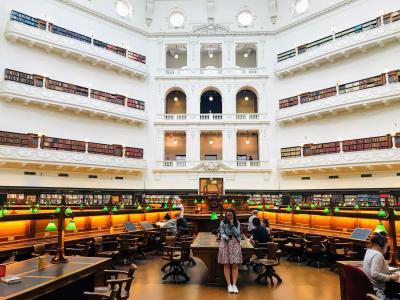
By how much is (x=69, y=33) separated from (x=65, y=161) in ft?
24.7

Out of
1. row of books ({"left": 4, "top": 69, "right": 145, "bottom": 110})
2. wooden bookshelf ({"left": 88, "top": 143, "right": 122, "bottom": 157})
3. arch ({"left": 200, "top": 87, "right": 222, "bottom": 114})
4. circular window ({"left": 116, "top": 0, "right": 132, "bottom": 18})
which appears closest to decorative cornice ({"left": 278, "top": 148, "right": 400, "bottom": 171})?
arch ({"left": 200, "top": 87, "right": 222, "bottom": 114})

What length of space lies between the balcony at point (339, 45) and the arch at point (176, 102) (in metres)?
7.71

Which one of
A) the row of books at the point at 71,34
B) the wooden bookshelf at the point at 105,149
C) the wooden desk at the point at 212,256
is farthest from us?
the wooden bookshelf at the point at 105,149

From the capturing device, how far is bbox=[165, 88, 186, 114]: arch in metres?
25.2

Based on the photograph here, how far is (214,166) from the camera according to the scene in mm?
20562

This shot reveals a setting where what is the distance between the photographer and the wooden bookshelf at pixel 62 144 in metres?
16.9

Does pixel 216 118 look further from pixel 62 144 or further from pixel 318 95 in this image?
pixel 62 144

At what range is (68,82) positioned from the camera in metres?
18.4

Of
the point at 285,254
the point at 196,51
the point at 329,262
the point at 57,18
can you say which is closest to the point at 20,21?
the point at 57,18

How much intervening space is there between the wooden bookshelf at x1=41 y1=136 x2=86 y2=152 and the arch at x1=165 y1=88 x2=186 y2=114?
337 inches

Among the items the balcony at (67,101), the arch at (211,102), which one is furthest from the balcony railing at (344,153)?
the balcony at (67,101)

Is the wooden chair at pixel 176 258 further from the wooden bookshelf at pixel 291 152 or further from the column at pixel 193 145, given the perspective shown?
the wooden bookshelf at pixel 291 152

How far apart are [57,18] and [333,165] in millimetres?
17537

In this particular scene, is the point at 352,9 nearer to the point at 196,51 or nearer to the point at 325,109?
the point at 325,109
